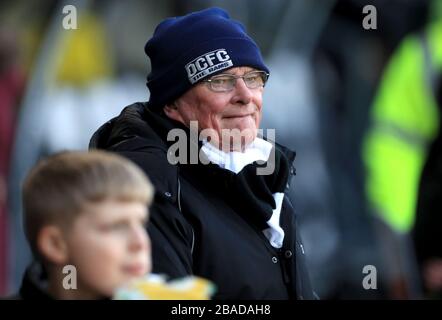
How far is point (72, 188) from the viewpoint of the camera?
8.77 feet

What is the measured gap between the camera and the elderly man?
3.49 m

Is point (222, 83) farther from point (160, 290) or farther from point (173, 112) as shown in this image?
point (160, 290)

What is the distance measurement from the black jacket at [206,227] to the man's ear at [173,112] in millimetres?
66

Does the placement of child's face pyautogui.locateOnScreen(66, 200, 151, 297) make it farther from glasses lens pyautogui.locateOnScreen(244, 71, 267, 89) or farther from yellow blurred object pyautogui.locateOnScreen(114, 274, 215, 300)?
glasses lens pyautogui.locateOnScreen(244, 71, 267, 89)

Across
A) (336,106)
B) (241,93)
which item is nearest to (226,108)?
(241,93)

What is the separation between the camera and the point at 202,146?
12.3ft

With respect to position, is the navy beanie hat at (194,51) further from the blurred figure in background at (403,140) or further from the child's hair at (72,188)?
the blurred figure in background at (403,140)

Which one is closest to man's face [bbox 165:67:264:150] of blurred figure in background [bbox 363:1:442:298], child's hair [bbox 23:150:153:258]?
child's hair [bbox 23:150:153:258]

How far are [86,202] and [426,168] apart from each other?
3816 millimetres

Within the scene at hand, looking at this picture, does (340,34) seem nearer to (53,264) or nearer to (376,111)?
(376,111)

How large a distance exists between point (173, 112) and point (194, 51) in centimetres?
22

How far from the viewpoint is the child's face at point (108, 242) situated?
265 cm

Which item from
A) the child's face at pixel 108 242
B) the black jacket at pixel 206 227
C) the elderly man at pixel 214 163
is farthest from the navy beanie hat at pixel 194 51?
the child's face at pixel 108 242

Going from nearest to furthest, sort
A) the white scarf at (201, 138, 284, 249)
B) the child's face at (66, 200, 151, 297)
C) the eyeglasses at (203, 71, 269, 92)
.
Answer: the child's face at (66, 200, 151, 297) < the white scarf at (201, 138, 284, 249) < the eyeglasses at (203, 71, 269, 92)
